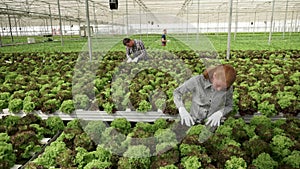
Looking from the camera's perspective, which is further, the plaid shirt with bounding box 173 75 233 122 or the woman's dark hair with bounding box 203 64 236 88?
the plaid shirt with bounding box 173 75 233 122

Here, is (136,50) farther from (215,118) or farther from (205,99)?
(215,118)

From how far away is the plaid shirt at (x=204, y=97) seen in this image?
3723 millimetres

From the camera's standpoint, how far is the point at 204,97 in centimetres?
386

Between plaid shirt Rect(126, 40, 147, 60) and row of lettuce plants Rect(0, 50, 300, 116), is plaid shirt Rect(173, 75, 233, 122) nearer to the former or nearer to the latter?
row of lettuce plants Rect(0, 50, 300, 116)

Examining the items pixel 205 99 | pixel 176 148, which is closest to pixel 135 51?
pixel 205 99

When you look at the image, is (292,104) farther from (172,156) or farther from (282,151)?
(172,156)

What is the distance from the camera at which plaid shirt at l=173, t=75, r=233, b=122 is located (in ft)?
12.2

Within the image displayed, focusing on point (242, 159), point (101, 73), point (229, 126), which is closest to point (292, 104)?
point (229, 126)

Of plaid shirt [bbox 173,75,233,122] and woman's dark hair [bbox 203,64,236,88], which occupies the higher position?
woman's dark hair [bbox 203,64,236,88]

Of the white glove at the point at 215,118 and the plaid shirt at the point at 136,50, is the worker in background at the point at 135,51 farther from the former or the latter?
the white glove at the point at 215,118

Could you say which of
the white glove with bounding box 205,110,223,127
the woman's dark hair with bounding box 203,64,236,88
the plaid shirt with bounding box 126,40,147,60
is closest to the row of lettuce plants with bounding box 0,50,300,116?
the plaid shirt with bounding box 126,40,147,60

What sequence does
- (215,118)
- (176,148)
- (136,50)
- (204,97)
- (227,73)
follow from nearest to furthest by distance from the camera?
(227,73), (176,148), (215,118), (204,97), (136,50)

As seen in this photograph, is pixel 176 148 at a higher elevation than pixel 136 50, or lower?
lower

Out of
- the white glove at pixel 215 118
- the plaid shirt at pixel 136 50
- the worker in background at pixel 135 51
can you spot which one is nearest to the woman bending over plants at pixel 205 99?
the white glove at pixel 215 118
